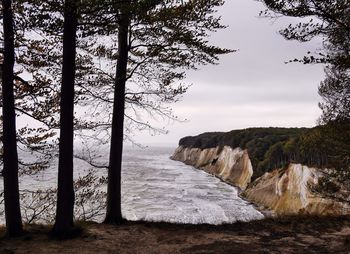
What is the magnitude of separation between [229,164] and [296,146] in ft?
58.5

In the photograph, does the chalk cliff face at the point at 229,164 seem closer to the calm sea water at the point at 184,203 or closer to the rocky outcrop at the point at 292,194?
the calm sea water at the point at 184,203

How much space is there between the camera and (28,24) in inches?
328

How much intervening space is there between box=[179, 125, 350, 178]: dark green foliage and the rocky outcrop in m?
0.91

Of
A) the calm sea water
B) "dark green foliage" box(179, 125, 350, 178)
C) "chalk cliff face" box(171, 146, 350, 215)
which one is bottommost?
the calm sea water

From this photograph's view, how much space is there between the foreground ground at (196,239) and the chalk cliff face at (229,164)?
24660 millimetres

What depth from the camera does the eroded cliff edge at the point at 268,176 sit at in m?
18.6

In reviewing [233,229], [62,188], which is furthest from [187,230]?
[62,188]

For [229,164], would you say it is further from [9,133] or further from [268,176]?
[9,133]

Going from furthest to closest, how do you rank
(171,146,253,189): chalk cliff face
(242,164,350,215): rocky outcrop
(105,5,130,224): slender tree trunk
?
(171,146,253,189): chalk cliff face
(242,164,350,215): rocky outcrop
(105,5,130,224): slender tree trunk

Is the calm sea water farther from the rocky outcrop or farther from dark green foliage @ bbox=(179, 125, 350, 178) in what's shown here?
dark green foliage @ bbox=(179, 125, 350, 178)

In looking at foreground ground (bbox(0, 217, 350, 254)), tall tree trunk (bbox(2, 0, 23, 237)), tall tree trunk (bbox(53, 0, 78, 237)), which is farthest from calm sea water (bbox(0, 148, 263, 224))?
tall tree trunk (bbox(53, 0, 78, 237))

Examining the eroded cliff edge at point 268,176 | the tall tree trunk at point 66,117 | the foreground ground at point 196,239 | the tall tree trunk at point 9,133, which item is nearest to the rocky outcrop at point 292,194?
the eroded cliff edge at point 268,176

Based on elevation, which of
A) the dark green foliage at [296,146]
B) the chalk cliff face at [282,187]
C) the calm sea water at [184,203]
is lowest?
the calm sea water at [184,203]

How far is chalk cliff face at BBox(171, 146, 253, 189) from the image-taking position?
123 feet
